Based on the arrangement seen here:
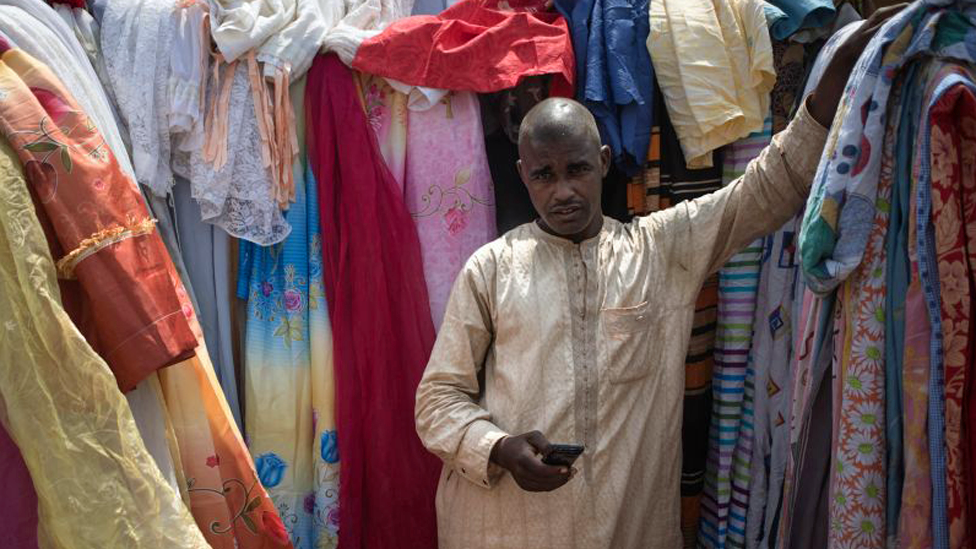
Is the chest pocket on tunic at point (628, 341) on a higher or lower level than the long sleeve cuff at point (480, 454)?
higher

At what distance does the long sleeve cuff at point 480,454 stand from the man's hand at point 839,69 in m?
1.03

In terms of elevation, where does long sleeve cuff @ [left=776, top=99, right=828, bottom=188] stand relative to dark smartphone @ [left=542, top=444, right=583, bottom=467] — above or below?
above

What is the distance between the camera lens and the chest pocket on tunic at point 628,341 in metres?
2.04

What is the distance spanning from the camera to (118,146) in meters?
2.06

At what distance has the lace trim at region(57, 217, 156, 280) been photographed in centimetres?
165

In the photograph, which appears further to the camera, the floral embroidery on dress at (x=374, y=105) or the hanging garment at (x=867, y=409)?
the floral embroidery on dress at (x=374, y=105)

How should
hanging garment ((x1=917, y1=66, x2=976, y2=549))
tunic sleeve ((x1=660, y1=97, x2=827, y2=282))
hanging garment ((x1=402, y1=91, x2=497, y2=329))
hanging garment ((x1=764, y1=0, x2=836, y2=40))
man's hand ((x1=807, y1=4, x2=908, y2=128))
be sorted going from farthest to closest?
hanging garment ((x1=402, y1=91, x2=497, y2=329)), hanging garment ((x1=764, y1=0, x2=836, y2=40)), tunic sleeve ((x1=660, y1=97, x2=827, y2=282)), man's hand ((x1=807, y1=4, x2=908, y2=128)), hanging garment ((x1=917, y1=66, x2=976, y2=549))

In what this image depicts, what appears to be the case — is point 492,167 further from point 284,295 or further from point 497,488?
point 497,488

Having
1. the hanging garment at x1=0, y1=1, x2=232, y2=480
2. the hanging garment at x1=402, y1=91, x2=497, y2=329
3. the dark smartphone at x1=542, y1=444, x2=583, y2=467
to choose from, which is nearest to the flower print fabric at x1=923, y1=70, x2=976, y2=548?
the dark smartphone at x1=542, y1=444, x2=583, y2=467

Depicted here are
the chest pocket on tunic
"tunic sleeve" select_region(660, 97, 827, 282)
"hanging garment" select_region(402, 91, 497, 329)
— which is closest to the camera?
"tunic sleeve" select_region(660, 97, 827, 282)

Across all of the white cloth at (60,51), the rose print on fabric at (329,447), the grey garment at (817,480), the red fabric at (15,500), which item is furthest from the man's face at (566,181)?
the red fabric at (15,500)

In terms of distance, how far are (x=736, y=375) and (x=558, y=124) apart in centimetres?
92

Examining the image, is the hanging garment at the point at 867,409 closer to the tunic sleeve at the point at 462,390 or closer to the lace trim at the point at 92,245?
the tunic sleeve at the point at 462,390

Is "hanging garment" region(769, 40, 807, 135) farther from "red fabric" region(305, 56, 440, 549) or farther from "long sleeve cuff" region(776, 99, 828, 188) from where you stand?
"red fabric" region(305, 56, 440, 549)
